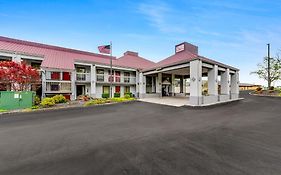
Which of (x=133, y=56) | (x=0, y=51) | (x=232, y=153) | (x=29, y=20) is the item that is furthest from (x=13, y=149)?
(x=133, y=56)

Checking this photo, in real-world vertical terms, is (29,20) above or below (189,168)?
above

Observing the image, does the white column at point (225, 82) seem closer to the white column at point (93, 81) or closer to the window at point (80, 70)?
the white column at point (93, 81)

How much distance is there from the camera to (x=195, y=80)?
13891 millimetres

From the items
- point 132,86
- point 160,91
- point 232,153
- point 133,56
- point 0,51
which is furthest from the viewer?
point 133,56

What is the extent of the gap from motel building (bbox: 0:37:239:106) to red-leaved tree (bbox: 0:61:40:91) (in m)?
2.64

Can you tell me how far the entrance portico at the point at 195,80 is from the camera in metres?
14.0

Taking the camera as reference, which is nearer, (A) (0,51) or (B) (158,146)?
(B) (158,146)

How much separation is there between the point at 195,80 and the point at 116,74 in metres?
14.8

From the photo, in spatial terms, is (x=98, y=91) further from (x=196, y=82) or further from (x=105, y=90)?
(x=196, y=82)

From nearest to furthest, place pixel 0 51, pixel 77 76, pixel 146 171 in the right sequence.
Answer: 1. pixel 146 171
2. pixel 0 51
3. pixel 77 76

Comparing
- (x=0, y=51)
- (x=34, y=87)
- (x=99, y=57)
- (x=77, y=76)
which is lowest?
(x=34, y=87)

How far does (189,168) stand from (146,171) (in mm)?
1044

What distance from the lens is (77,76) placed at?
20156 mm

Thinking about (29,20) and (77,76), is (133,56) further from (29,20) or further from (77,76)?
(29,20)
